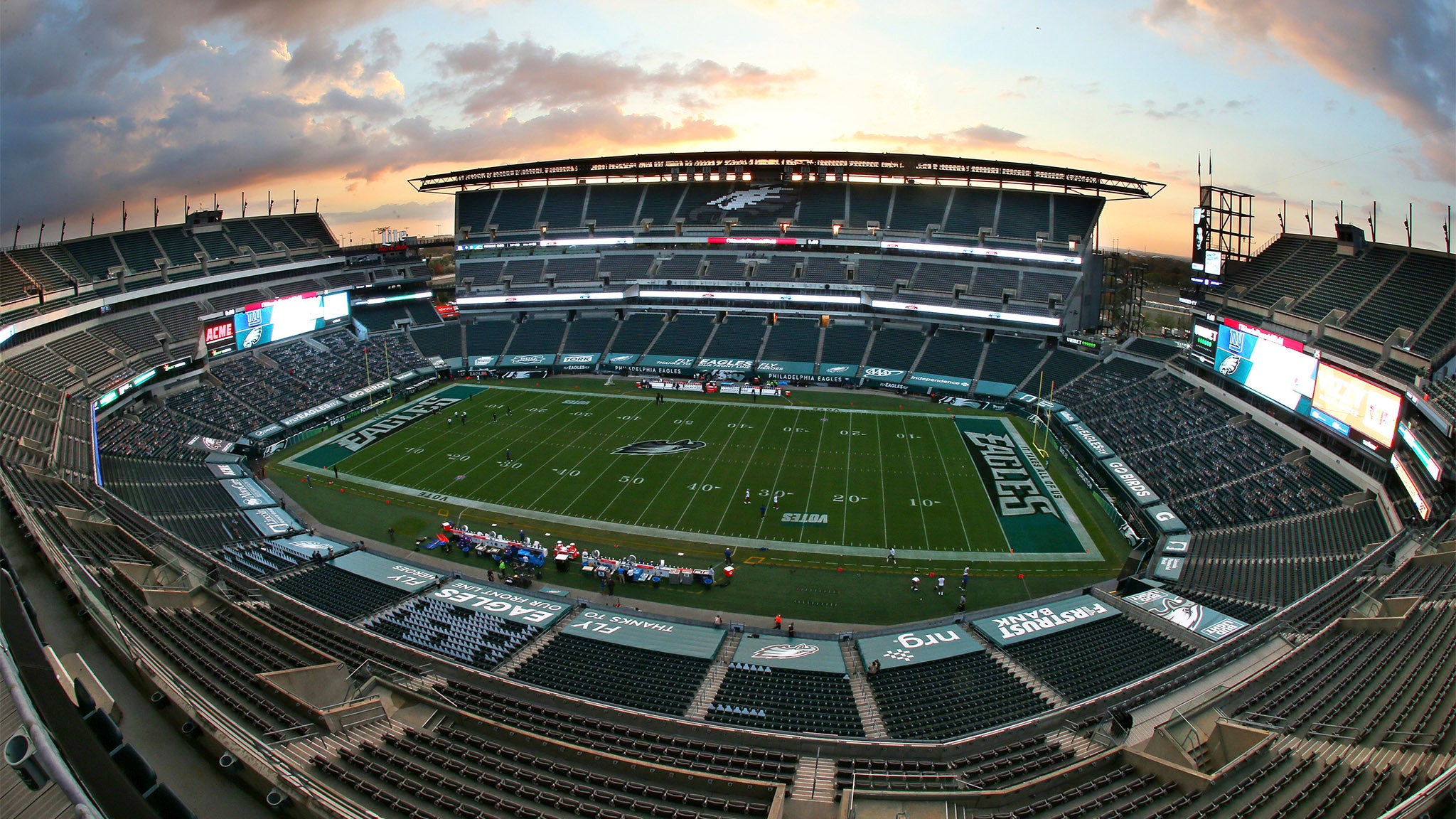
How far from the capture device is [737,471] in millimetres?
36094

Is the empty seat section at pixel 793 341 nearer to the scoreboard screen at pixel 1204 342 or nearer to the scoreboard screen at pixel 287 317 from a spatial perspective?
the scoreboard screen at pixel 1204 342

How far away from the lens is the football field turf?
2998 cm

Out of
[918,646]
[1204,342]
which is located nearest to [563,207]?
[1204,342]

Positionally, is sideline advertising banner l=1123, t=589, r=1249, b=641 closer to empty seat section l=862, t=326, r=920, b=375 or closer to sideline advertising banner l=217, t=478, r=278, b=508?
empty seat section l=862, t=326, r=920, b=375

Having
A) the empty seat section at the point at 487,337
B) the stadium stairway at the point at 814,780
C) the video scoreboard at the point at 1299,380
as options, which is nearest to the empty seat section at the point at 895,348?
the video scoreboard at the point at 1299,380

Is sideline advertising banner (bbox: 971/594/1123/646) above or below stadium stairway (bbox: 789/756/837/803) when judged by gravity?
below

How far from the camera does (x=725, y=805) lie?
12859 millimetres

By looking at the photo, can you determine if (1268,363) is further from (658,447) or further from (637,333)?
(637,333)

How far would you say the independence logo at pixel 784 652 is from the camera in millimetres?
19922

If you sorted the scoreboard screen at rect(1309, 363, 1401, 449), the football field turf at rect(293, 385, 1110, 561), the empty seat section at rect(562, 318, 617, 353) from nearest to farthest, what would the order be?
the scoreboard screen at rect(1309, 363, 1401, 449) < the football field turf at rect(293, 385, 1110, 561) < the empty seat section at rect(562, 318, 617, 353)

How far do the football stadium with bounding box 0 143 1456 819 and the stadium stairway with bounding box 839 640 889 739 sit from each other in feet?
0.88

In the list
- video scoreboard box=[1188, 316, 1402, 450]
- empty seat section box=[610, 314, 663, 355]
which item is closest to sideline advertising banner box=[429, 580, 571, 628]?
video scoreboard box=[1188, 316, 1402, 450]

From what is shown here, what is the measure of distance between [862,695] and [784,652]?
107 inches

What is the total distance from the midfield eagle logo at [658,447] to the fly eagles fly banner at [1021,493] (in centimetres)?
1437
